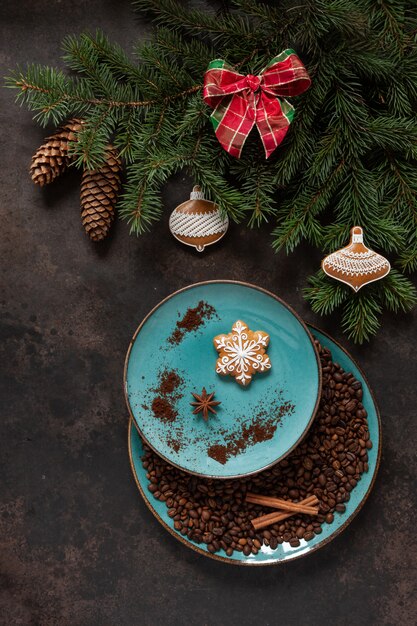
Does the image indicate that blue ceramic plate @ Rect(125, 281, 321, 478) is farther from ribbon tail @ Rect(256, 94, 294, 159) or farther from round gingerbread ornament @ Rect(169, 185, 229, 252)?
ribbon tail @ Rect(256, 94, 294, 159)

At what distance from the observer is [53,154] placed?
1254 mm

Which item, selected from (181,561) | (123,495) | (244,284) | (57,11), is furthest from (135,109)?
(181,561)

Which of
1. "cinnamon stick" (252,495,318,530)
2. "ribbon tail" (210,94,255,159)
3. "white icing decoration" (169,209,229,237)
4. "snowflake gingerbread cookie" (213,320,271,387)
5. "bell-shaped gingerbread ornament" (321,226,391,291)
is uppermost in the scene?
"ribbon tail" (210,94,255,159)

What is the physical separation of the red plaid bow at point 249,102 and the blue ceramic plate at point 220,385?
1.04 feet

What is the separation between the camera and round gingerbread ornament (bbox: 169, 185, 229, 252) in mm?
1285

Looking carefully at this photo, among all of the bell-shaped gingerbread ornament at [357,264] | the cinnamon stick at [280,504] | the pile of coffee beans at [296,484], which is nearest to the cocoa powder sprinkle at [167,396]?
the pile of coffee beans at [296,484]

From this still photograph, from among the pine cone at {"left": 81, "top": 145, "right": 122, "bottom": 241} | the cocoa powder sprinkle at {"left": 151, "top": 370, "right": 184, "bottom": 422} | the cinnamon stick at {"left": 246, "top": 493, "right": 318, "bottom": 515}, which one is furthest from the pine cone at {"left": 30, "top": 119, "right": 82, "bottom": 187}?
the cinnamon stick at {"left": 246, "top": 493, "right": 318, "bottom": 515}

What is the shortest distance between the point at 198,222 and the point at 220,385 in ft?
1.24

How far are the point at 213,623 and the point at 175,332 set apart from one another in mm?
723

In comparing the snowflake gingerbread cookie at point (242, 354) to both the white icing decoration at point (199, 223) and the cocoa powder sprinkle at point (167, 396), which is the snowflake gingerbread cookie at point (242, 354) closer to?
the cocoa powder sprinkle at point (167, 396)

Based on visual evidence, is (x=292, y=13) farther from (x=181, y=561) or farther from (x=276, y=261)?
(x=181, y=561)

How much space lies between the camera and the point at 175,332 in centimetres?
127

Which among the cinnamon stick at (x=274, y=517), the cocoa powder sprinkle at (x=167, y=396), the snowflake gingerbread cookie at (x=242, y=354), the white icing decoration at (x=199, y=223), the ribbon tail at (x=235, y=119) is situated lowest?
the cinnamon stick at (x=274, y=517)

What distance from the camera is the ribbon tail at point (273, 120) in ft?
3.65
